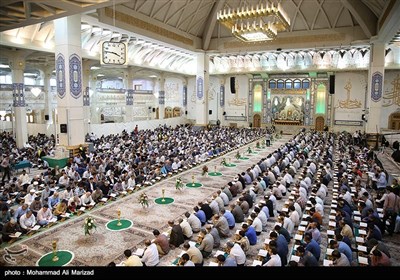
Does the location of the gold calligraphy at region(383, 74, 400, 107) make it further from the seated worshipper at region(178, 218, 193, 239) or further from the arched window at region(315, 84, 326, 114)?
the seated worshipper at region(178, 218, 193, 239)

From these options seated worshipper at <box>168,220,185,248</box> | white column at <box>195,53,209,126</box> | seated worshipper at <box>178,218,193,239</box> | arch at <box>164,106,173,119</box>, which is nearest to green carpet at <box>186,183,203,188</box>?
seated worshipper at <box>178,218,193,239</box>

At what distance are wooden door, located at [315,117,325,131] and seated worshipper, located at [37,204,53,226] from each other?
83.4 ft

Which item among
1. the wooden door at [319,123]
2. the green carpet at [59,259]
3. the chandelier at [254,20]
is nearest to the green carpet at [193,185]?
the green carpet at [59,259]

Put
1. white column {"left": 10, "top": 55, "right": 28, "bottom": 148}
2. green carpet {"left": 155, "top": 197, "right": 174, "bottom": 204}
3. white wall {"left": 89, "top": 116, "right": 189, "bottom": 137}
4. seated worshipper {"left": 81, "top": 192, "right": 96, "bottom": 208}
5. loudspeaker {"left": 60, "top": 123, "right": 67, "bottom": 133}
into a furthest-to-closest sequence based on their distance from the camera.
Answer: white wall {"left": 89, "top": 116, "right": 189, "bottom": 137}, white column {"left": 10, "top": 55, "right": 28, "bottom": 148}, loudspeaker {"left": 60, "top": 123, "right": 67, "bottom": 133}, green carpet {"left": 155, "top": 197, "right": 174, "bottom": 204}, seated worshipper {"left": 81, "top": 192, "right": 96, "bottom": 208}

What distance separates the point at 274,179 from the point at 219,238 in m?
5.03

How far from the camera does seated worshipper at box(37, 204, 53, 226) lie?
724 cm

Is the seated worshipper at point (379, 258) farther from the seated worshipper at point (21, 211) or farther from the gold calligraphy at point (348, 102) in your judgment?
the gold calligraphy at point (348, 102)

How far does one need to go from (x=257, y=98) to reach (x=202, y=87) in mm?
7692

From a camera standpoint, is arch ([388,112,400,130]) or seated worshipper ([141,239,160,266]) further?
arch ([388,112,400,130])

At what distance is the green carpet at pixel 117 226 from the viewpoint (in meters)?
7.38

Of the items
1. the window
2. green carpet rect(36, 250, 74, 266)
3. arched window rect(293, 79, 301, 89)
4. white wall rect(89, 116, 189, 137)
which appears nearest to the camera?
green carpet rect(36, 250, 74, 266)

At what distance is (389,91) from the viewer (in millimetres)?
24938

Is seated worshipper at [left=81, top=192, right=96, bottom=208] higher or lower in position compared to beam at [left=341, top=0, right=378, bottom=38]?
lower

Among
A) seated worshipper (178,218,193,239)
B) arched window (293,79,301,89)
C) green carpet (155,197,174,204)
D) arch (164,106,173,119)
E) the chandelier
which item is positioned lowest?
green carpet (155,197,174,204)
